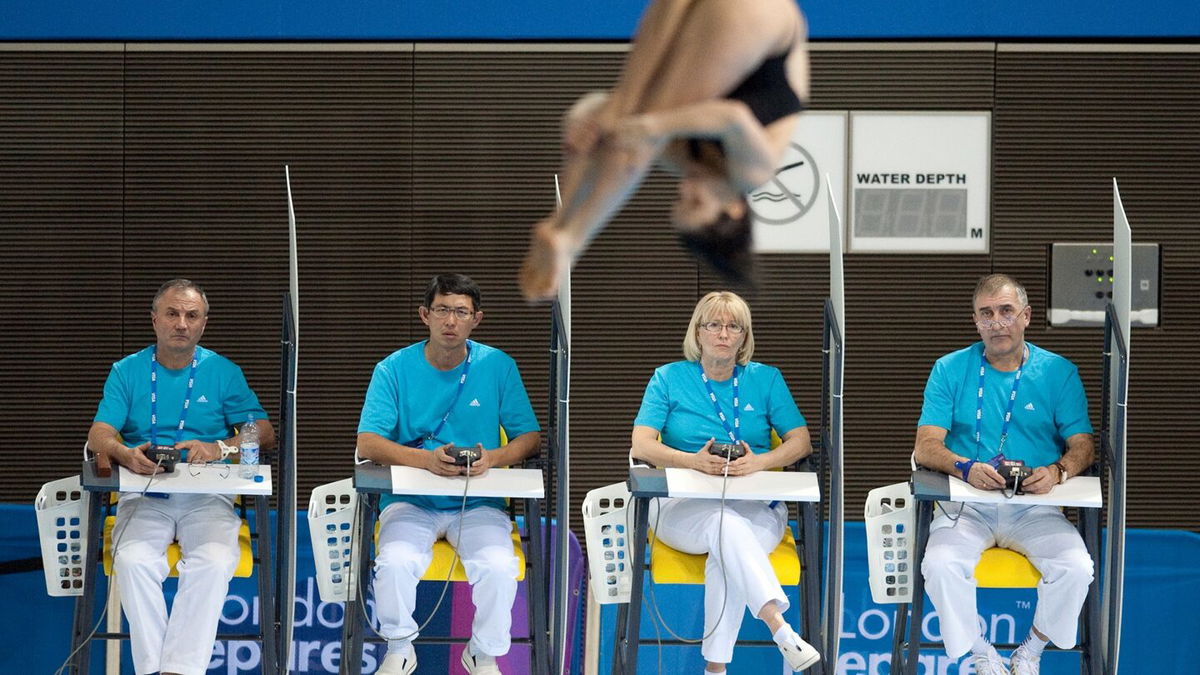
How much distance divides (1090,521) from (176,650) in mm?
2582

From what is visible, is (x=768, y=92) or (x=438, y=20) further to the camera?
(x=438, y=20)

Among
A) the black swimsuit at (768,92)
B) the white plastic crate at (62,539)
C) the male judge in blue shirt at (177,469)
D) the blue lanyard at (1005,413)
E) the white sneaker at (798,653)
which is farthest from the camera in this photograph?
the blue lanyard at (1005,413)

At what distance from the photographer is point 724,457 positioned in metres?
4.04

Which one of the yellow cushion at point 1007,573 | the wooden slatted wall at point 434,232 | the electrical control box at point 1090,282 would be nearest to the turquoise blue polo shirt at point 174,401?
the wooden slatted wall at point 434,232

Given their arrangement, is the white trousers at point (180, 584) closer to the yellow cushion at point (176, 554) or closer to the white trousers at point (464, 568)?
the yellow cushion at point (176, 554)

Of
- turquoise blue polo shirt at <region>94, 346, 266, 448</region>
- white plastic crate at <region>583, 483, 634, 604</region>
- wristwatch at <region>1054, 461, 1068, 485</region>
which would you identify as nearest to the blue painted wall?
turquoise blue polo shirt at <region>94, 346, 266, 448</region>

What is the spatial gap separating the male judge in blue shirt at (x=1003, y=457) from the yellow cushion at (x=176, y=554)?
1.93m

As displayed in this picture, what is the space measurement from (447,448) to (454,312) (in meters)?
0.44

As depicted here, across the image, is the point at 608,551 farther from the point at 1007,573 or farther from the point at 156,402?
the point at 156,402

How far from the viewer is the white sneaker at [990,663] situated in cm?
400

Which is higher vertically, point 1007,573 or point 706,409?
point 706,409

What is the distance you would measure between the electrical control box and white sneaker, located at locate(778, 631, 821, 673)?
1.77 meters

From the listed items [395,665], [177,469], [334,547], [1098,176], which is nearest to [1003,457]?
[1098,176]

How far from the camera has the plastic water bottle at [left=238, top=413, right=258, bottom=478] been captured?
405 centimetres
